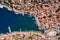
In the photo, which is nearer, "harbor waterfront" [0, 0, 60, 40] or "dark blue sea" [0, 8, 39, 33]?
"harbor waterfront" [0, 0, 60, 40]

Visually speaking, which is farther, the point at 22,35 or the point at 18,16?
the point at 18,16

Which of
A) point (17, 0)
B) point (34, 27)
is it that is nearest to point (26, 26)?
point (34, 27)

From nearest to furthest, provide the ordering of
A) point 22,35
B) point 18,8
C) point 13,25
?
point 22,35 → point 13,25 → point 18,8

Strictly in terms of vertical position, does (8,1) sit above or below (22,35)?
above

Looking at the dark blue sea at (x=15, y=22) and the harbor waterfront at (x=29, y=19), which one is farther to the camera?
the dark blue sea at (x=15, y=22)

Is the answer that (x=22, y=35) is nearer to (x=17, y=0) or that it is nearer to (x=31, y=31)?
(x=31, y=31)

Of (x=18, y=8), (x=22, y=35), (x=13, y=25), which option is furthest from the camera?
(x=18, y=8)

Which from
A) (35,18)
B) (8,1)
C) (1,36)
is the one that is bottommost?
(1,36)
